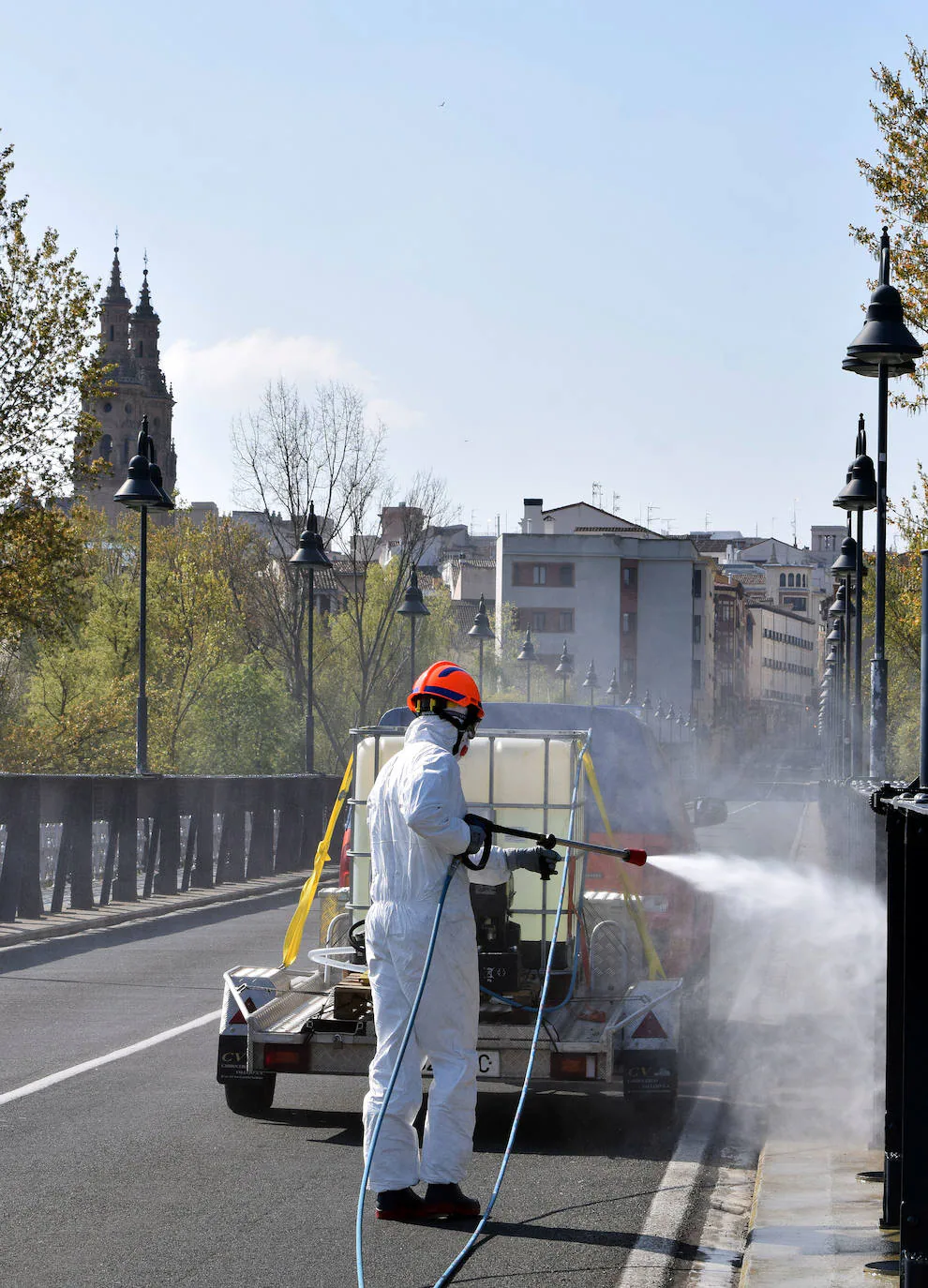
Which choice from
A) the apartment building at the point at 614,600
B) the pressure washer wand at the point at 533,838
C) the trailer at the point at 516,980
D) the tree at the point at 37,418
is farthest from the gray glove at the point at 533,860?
the apartment building at the point at 614,600

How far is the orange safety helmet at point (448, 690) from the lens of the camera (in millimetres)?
6383

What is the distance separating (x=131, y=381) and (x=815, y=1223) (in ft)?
575

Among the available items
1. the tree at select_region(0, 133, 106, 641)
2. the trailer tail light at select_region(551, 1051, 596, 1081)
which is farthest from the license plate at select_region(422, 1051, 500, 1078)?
the tree at select_region(0, 133, 106, 641)

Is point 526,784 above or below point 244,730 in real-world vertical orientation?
above

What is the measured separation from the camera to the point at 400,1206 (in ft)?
20.1

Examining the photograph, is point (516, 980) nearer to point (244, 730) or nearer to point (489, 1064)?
point (489, 1064)

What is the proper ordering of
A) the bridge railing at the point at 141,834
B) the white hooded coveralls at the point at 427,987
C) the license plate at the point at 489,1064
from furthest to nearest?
the bridge railing at the point at 141,834 < the license plate at the point at 489,1064 < the white hooded coveralls at the point at 427,987

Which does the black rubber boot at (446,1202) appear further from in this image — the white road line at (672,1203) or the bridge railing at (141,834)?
the bridge railing at (141,834)

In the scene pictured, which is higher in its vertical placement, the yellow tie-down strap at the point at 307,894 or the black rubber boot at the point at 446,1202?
the yellow tie-down strap at the point at 307,894

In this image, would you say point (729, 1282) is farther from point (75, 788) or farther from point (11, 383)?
point (11, 383)

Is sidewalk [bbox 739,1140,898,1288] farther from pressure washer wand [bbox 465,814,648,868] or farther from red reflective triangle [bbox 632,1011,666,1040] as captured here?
pressure washer wand [bbox 465,814,648,868]

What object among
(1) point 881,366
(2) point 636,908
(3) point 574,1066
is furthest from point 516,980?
(1) point 881,366

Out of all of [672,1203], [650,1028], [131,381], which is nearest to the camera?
[672,1203]

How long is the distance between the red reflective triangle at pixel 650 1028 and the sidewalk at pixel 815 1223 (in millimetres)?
673
